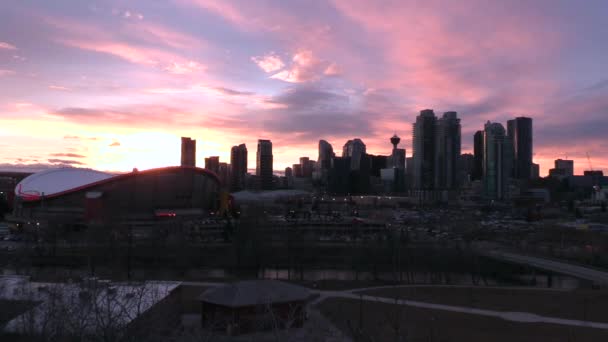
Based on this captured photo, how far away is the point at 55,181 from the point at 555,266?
6132 cm

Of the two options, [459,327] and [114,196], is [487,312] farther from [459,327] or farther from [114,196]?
[114,196]

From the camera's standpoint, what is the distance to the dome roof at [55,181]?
63.0 m

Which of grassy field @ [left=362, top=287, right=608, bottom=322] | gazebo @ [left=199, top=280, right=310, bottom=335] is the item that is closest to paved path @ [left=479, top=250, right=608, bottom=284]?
grassy field @ [left=362, top=287, right=608, bottom=322]

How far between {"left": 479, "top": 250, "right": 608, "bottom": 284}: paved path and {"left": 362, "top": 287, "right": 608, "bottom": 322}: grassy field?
9.07m

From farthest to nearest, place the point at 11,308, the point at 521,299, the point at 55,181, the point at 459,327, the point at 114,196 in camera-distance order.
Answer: the point at 55,181 < the point at 114,196 < the point at 521,299 < the point at 459,327 < the point at 11,308

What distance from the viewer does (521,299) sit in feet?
73.8

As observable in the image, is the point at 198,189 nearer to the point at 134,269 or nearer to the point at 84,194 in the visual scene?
the point at 84,194

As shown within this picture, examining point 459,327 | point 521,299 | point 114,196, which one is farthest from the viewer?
point 114,196

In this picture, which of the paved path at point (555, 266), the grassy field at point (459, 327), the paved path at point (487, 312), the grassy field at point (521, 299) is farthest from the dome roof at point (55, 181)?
the grassy field at point (459, 327)

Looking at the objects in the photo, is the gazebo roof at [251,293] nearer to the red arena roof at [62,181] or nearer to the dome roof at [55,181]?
the red arena roof at [62,181]

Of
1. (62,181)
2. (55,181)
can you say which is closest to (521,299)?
(62,181)

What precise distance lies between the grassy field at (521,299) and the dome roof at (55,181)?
53.1m

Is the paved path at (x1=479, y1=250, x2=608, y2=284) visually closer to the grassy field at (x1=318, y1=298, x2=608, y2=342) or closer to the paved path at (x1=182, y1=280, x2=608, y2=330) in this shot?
the paved path at (x1=182, y1=280, x2=608, y2=330)

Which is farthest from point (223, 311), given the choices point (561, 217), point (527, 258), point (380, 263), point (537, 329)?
point (561, 217)
